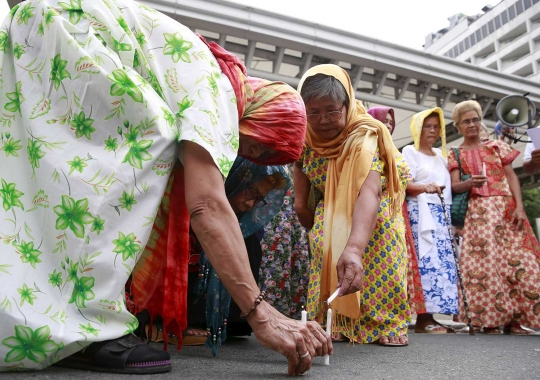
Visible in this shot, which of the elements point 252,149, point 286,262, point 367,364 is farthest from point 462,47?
point 367,364

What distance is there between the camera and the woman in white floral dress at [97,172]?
1.48 m

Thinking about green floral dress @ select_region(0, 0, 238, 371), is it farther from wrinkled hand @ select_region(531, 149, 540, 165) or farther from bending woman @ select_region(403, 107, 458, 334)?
wrinkled hand @ select_region(531, 149, 540, 165)

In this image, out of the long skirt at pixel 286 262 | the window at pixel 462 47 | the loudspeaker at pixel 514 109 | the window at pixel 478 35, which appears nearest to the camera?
the long skirt at pixel 286 262

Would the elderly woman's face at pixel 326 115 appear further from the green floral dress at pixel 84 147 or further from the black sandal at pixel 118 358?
the black sandal at pixel 118 358

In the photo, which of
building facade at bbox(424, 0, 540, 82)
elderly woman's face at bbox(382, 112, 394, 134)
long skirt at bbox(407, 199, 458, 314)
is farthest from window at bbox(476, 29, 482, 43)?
long skirt at bbox(407, 199, 458, 314)

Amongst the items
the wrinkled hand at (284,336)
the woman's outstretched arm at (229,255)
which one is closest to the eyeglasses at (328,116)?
the woman's outstretched arm at (229,255)

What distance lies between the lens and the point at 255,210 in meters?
2.74

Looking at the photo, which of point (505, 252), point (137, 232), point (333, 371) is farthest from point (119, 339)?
point (505, 252)

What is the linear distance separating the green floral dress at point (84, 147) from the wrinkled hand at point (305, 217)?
5.06 feet

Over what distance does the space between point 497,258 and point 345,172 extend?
5.98ft

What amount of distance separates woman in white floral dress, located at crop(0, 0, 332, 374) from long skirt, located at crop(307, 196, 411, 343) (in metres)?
1.22

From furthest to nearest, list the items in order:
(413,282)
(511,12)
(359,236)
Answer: (511,12)
(413,282)
(359,236)

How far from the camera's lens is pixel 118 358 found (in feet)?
4.92

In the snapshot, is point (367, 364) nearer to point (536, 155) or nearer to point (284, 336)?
point (284, 336)
